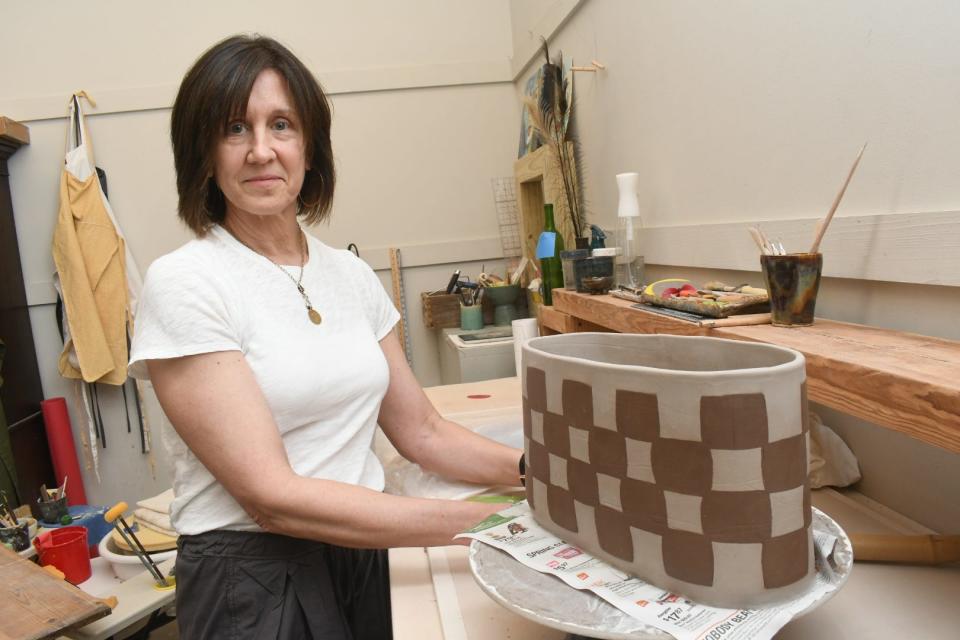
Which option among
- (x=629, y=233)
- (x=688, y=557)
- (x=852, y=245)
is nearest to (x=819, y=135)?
(x=852, y=245)

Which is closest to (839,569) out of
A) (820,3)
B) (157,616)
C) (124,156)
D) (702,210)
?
(820,3)

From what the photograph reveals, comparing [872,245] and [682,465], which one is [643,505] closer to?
[682,465]

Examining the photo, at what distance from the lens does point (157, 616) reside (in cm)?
250

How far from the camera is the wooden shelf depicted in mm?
641

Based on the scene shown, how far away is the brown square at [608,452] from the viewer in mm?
554

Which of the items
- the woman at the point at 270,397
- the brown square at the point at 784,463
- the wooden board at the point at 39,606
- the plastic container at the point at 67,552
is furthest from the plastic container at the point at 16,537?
the brown square at the point at 784,463

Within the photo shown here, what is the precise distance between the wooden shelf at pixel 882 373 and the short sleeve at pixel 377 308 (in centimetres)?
56

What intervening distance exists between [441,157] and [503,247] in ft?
1.75

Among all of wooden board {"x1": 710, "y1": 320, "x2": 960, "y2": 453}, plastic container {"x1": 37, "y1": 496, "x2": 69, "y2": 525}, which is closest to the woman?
wooden board {"x1": 710, "y1": 320, "x2": 960, "y2": 453}

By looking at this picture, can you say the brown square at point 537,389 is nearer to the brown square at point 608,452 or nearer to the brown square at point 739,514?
the brown square at point 608,452

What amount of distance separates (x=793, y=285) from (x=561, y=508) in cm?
58

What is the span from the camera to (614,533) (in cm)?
58

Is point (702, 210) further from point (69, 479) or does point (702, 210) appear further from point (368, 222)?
point (69, 479)

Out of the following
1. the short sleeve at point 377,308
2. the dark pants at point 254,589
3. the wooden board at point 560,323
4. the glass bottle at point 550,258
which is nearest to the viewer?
the dark pants at point 254,589
